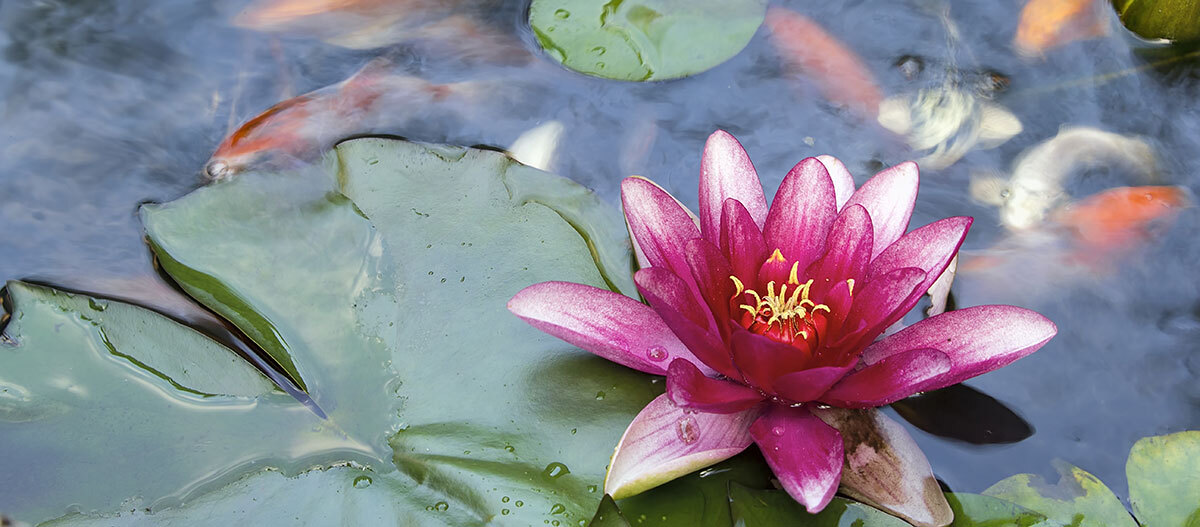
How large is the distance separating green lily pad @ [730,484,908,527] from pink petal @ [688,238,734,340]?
0.32 meters

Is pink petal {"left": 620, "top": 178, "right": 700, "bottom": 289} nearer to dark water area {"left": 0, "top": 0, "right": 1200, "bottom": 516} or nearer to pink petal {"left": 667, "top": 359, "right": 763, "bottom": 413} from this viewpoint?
pink petal {"left": 667, "top": 359, "right": 763, "bottom": 413}

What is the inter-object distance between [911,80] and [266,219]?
1.91 metres

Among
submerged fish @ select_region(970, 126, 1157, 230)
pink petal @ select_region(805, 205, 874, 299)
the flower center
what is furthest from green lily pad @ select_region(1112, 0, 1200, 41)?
the flower center

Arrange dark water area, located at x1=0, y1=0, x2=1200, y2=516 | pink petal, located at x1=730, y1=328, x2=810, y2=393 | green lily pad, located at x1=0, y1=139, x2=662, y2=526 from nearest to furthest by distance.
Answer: pink petal, located at x1=730, y1=328, x2=810, y2=393
green lily pad, located at x1=0, y1=139, x2=662, y2=526
dark water area, located at x1=0, y1=0, x2=1200, y2=516

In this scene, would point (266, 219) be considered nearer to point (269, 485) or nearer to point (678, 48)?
point (269, 485)

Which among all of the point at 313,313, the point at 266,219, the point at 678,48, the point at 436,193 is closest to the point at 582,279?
the point at 436,193

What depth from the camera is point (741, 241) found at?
1553 mm

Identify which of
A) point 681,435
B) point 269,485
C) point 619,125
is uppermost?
point 619,125

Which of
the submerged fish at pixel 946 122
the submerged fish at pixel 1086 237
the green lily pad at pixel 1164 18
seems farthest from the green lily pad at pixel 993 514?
the green lily pad at pixel 1164 18

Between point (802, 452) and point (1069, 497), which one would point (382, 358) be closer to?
point (802, 452)

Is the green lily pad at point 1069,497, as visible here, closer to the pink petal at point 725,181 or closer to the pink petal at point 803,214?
the pink petal at point 803,214

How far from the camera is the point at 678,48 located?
2.39 m

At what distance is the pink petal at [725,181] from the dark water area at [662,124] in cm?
49

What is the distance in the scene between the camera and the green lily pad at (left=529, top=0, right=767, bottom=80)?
2373mm
